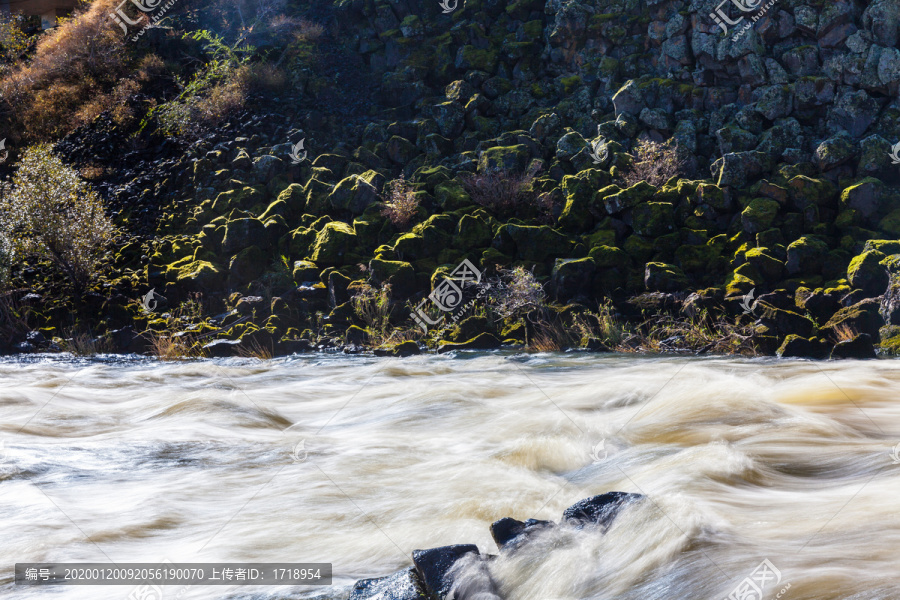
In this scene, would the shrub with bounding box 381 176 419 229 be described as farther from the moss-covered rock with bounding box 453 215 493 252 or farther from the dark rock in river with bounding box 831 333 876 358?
the dark rock in river with bounding box 831 333 876 358

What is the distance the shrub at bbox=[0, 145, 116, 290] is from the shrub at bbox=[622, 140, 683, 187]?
12726 millimetres

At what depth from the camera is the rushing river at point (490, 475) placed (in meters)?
3.36

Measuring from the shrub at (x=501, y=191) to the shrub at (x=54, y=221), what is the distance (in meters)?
9.17

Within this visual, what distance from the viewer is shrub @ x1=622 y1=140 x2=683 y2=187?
46.7 ft

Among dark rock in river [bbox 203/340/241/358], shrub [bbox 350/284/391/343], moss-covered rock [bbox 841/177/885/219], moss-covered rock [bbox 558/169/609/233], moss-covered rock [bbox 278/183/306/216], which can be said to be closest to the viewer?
moss-covered rock [bbox 841/177/885/219]

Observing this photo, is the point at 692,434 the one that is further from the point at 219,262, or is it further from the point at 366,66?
the point at 366,66

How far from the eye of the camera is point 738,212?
12781 millimetres

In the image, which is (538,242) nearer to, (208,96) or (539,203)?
(539,203)

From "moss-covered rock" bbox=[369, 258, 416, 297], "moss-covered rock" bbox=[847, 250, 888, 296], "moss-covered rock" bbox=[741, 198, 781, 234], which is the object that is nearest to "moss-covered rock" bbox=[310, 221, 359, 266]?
"moss-covered rock" bbox=[369, 258, 416, 297]

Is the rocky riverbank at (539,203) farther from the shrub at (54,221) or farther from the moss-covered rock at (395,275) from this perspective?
the shrub at (54,221)

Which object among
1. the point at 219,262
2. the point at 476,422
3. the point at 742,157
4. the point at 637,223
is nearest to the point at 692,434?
the point at 476,422

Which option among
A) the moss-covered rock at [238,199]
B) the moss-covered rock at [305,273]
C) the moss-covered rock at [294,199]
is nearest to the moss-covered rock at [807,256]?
the moss-covered rock at [305,273]

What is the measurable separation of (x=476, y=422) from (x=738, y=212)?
873 centimetres

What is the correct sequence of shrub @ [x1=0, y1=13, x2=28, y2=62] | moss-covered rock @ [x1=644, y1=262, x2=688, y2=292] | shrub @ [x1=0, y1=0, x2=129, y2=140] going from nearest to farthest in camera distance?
moss-covered rock @ [x1=644, y1=262, x2=688, y2=292] → shrub @ [x1=0, y1=0, x2=129, y2=140] → shrub @ [x1=0, y1=13, x2=28, y2=62]
